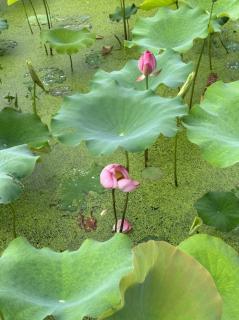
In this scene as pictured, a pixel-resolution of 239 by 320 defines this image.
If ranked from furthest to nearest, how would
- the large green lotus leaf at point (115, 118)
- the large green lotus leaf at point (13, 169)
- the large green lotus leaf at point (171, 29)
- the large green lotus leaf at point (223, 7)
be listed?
1. the large green lotus leaf at point (223, 7)
2. the large green lotus leaf at point (171, 29)
3. the large green lotus leaf at point (115, 118)
4. the large green lotus leaf at point (13, 169)

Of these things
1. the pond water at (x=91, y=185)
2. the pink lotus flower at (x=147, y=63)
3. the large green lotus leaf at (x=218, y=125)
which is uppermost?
the pink lotus flower at (x=147, y=63)

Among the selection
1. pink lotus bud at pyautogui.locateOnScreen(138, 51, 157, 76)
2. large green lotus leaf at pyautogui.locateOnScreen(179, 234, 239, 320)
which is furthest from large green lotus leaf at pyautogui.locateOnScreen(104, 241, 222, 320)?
pink lotus bud at pyautogui.locateOnScreen(138, 51, 157, 76)

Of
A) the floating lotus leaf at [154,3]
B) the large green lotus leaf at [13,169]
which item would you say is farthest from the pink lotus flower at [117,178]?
the floating lotus leaf at [154,3]

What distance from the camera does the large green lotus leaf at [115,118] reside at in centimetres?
136

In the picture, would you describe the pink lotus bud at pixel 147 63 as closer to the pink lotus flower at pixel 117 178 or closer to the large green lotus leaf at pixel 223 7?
the pink lotus flower at pixel 117 178

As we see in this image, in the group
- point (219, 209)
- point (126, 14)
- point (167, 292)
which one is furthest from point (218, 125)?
point (126, 14)

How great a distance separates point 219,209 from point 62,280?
61 centimetres

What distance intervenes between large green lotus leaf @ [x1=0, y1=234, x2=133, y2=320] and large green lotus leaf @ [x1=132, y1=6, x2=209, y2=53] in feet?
3.22

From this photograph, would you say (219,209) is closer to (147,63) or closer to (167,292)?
(147,63)

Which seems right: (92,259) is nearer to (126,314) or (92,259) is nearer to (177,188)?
(126,314)

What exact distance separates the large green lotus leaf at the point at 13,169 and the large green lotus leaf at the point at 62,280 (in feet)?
0.36

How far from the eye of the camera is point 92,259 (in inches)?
46.6

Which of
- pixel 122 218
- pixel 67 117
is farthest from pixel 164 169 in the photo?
pixel 67 117

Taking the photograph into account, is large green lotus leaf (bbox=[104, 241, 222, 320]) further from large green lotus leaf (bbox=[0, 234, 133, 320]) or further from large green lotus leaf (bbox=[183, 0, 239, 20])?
large green lotus leaf (bbox=[183, 0, 239, 20])
